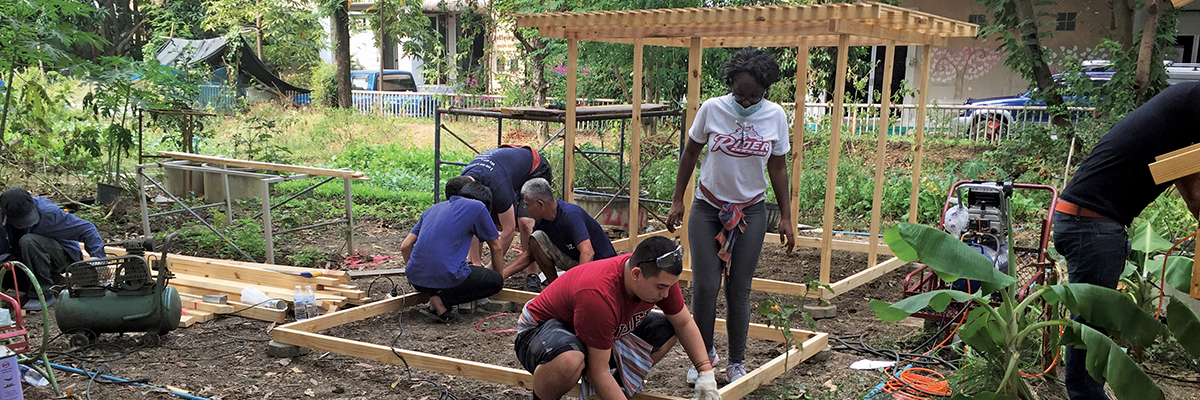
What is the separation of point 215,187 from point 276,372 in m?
6.22

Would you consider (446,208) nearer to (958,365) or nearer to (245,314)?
(245,314)

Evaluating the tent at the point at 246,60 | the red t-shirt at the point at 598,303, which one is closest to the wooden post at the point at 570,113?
the red t-shirt at the point at 598,303

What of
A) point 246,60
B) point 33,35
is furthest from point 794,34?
point 246,60

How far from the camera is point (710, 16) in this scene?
242 inches

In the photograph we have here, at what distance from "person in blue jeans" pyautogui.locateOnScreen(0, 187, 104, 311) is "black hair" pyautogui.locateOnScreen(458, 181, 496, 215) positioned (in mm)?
2703

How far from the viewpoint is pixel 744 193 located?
4.57m

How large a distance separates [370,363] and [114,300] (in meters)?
1.63

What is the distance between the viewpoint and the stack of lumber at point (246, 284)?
6129mm

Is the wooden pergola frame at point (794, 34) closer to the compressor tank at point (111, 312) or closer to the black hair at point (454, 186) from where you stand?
the black hair at point (454, 186)

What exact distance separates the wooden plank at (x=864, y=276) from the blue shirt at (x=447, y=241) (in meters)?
2.60

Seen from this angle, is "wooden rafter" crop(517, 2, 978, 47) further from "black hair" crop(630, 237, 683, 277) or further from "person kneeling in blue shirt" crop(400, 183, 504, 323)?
"black hair" crop(630, 237, 683, 277)

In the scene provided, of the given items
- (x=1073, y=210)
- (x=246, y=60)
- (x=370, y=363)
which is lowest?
(x=370, y=363)

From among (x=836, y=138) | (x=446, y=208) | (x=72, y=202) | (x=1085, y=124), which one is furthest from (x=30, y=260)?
(x=1085, y=124)

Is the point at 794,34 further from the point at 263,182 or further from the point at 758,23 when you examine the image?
the point at 263,182
